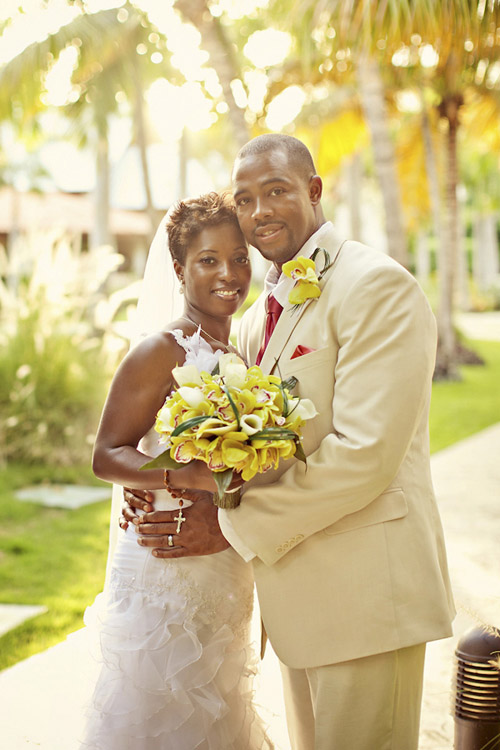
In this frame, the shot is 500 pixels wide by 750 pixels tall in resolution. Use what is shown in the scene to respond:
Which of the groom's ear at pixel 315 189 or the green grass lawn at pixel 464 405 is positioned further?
the green grass lawn at pixel 464 405

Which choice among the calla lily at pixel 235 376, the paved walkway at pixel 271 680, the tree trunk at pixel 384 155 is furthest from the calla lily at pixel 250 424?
the tree trunk at pixel 384 155

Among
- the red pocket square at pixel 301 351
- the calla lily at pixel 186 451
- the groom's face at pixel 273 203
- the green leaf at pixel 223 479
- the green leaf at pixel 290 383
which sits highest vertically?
the groom's face at pixel 273 203

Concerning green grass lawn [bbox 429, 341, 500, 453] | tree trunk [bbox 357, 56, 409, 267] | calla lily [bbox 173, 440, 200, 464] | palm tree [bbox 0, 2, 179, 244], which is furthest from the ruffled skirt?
palm tree [bbox 0, 2, 179, 244]

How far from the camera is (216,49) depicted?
359 inches

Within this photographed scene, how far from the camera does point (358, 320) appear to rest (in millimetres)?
2363

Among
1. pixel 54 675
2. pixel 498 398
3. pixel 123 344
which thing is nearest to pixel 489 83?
pixel 498 398

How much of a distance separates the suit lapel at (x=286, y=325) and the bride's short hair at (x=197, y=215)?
0.52m

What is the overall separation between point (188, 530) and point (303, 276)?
3.24 ft

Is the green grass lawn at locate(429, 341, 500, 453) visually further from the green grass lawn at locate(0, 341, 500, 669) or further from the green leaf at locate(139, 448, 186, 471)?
the green leaf at locate(139, 448, 186, 471)

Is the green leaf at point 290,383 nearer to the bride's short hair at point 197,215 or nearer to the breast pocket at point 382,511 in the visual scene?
the breast pocket at point 382,511

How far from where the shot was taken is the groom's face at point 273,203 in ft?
8.52

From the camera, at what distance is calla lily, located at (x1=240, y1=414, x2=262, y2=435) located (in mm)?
2141

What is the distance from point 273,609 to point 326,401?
2.32ft

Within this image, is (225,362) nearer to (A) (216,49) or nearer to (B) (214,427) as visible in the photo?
(B) (214,427)
